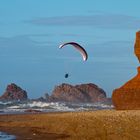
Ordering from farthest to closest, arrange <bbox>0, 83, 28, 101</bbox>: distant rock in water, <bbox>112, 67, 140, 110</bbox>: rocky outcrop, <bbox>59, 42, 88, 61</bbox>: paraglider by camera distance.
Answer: <bbox>0, 83, 28, 101</bbox>: distant rock in water → <bbox>112, 67, 140, 110</bbox>: rocky outcrop → <bbox>59, 42, 88, 61</bbox>: paraglider

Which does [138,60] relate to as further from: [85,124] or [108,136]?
[108,136]

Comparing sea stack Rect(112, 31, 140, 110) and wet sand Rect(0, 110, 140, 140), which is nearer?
wet sand Rect(0, 110, 140, 140)

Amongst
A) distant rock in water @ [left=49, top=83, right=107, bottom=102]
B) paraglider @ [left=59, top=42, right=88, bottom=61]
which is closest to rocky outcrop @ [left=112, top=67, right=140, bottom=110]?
paraglider @ [left=59, top=42, right=88, bottom=61]

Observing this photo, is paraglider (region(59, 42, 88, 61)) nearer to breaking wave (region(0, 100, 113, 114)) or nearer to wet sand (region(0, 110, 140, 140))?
wet sand (region(0, 110, 140, 140))

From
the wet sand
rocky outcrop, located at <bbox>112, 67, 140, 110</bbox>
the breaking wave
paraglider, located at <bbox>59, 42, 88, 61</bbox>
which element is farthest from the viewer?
the breaking wave

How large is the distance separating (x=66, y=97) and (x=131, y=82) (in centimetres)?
7170

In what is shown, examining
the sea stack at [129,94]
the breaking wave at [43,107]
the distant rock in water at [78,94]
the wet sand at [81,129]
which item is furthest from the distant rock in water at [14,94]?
the wet sand at [81,129]

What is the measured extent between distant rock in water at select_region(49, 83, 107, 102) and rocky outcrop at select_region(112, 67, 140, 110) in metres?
66.4

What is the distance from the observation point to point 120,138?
25266 mm

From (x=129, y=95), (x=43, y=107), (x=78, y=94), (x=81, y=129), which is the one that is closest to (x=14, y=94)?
(x=78, y=94)

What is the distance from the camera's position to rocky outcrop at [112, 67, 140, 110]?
42.5 m

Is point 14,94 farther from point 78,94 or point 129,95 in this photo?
point 129,95

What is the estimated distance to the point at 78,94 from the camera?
383 feet

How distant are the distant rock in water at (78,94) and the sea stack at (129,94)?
66210 millimetres
